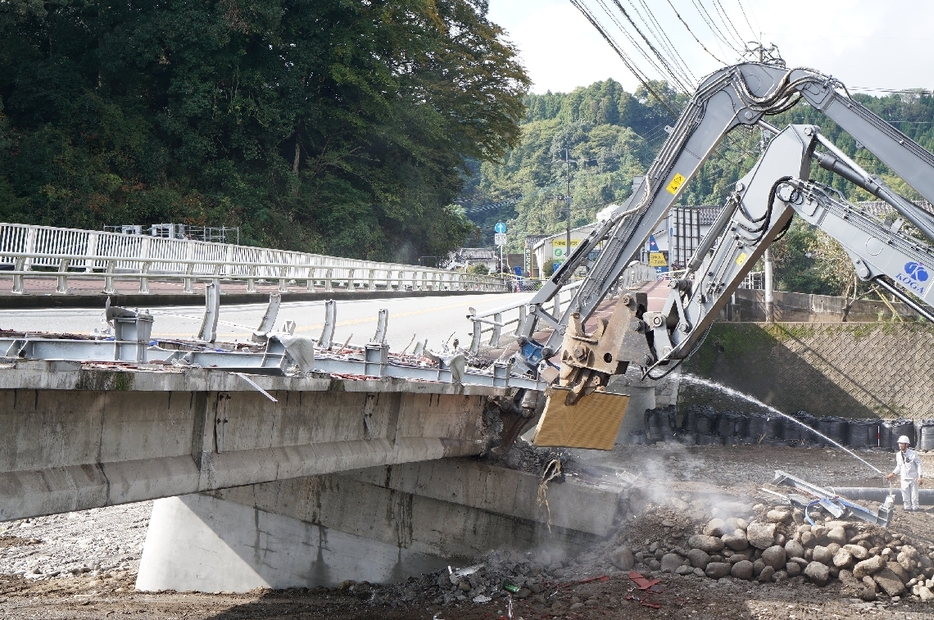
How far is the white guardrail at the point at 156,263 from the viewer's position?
1972cm

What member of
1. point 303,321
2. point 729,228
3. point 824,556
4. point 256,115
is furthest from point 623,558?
point 256,115

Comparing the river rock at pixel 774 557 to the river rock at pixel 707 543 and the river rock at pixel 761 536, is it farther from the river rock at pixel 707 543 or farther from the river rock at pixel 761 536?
the river rock at pixel 707 543

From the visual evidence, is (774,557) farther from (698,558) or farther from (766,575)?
(698,558)

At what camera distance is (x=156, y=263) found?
2698 cm

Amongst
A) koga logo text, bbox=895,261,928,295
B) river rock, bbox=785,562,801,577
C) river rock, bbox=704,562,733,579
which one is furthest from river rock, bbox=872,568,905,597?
koga logo text, bbox=895,261,928,295

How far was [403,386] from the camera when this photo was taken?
39.2 ft

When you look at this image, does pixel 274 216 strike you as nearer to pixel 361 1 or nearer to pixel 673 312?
pixel 361 1

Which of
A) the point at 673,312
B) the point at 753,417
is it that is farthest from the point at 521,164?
the point at 673,312

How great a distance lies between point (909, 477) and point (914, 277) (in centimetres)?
572

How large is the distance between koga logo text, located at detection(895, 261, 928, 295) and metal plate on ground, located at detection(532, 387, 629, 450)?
13.3 feet

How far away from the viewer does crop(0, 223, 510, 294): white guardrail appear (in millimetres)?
19719

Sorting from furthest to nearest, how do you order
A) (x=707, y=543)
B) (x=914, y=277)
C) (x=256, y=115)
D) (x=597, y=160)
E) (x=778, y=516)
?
(x=597, y=160)
(x=256, y=115)
(x=778, y=516)
(x=707, y=543)
(x=914, y=277)

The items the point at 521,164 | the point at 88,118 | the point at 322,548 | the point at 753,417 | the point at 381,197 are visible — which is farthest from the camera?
the point at 521,164

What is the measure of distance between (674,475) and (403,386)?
1014cm
